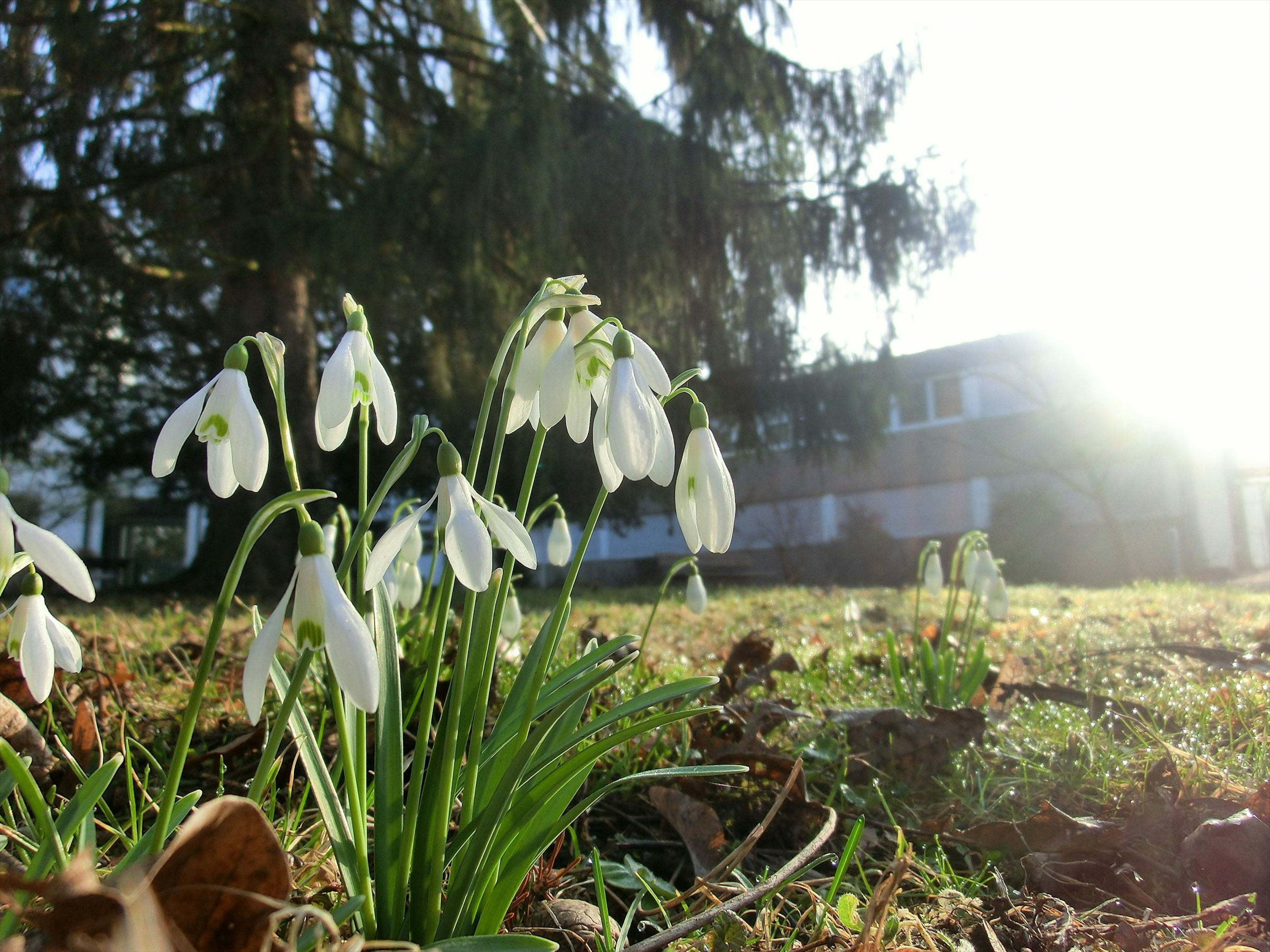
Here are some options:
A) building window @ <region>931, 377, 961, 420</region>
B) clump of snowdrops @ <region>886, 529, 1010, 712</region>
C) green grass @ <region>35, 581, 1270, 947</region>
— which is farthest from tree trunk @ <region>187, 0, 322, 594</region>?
building window @ <region>931, 377, 961, 420</region>

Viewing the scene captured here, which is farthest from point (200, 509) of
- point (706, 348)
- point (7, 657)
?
point (7, 657)

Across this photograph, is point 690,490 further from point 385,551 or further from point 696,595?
point 696,595

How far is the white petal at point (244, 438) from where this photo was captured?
3.12 feet

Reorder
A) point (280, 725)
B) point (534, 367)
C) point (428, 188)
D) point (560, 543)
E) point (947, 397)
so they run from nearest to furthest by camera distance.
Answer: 1. point (280, 725)
2. point (534, 367)
3. point (560, 543)
4. point (428, 188)
5. point (947, 397)

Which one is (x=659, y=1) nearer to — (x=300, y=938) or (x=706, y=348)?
(x=706, y=348)

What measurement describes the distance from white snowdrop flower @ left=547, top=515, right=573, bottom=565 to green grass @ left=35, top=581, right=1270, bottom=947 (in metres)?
0.40

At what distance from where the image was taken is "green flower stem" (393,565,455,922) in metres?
0.96

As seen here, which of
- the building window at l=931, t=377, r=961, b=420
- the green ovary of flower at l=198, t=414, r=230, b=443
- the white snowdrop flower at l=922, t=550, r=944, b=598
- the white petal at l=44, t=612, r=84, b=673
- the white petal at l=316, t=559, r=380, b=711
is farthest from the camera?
the building window at l=931, t=377, r=961, b=420

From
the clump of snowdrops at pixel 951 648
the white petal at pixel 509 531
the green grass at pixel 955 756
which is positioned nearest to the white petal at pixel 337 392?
the white petal at pixel 509 531

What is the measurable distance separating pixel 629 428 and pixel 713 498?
0.15 metres

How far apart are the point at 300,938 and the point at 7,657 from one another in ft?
4.29

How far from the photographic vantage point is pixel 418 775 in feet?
3.25

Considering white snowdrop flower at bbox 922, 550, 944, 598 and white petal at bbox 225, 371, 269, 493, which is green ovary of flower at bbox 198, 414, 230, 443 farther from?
white snowdrop flower at bbox 922, 550, 944, 598

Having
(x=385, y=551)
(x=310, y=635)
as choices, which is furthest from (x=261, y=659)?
(x=385, y=551)
